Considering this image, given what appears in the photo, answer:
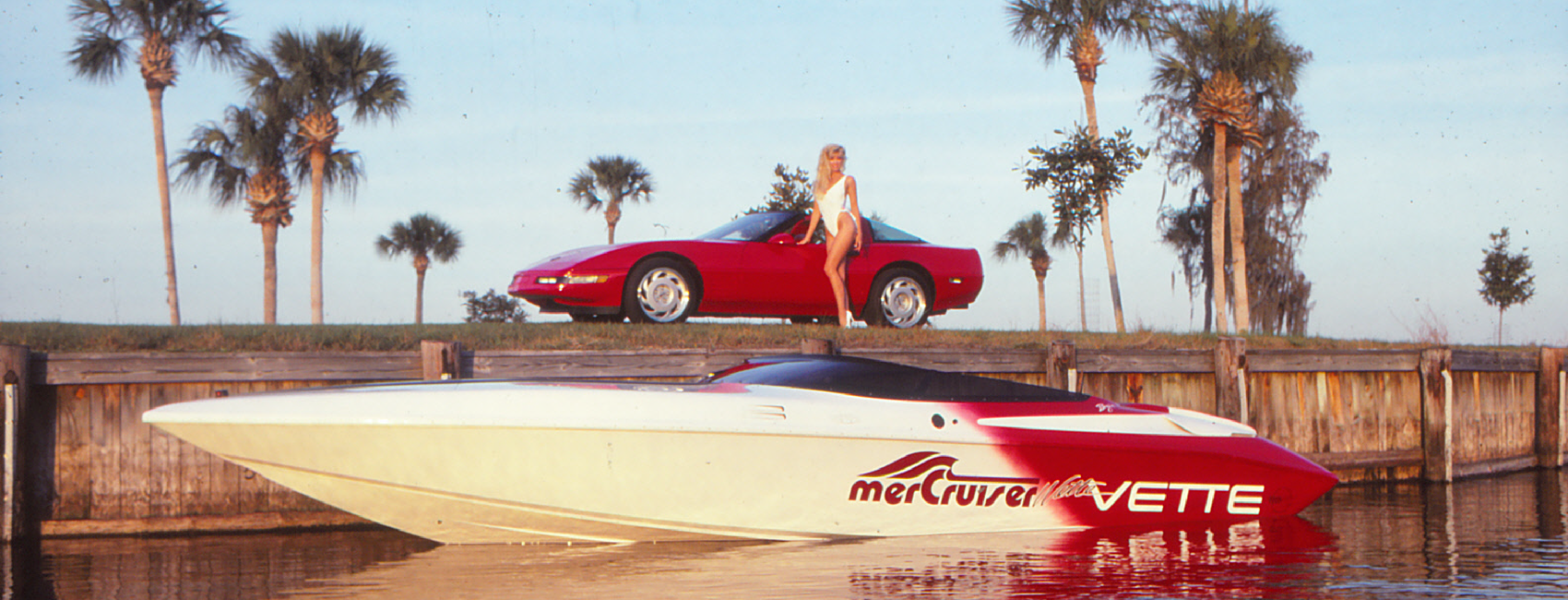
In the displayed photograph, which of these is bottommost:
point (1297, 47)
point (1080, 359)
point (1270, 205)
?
point (1080, 359)

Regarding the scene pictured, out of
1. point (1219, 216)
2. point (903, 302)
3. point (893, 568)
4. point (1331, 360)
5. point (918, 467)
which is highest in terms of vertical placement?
point (1219, 216)

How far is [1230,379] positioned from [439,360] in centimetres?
615

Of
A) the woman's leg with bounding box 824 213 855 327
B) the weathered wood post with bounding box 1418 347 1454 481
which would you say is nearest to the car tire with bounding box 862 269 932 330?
the woman's leg with bounding box 824 213 855 327

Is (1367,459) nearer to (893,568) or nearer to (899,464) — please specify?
(899,464)

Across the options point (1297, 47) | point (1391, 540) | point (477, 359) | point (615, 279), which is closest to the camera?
point (1391, 540)

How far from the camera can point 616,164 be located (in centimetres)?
3269

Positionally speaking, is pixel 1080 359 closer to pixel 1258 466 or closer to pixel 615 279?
pixel 1258 466

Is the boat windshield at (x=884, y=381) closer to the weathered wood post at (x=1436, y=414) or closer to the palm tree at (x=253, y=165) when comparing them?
the weathered wood post at (x=1436, y=414)

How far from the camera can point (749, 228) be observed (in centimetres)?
1065

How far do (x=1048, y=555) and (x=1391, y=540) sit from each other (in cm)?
240

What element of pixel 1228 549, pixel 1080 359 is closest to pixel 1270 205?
pixel 1080 359

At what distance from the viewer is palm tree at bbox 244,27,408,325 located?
77.7ft

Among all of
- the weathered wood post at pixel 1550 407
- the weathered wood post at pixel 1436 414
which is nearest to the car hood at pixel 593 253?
the weathered wood post at pixel 1436 414

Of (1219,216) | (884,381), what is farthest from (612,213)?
(884,381)
